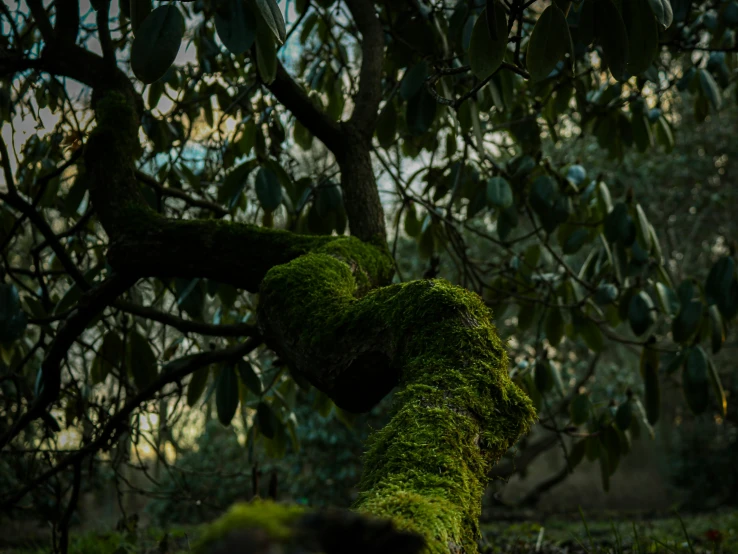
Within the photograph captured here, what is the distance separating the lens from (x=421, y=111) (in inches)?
82.0

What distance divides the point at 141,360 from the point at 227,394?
0.41 meters

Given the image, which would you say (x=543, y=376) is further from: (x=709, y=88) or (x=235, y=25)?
(x=235, y=25)

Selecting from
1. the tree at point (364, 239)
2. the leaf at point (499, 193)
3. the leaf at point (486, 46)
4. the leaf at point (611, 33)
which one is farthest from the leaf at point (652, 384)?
the leaf at point (486, 46)

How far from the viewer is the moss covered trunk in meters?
0.82

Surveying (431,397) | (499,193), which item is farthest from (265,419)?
(431,397)

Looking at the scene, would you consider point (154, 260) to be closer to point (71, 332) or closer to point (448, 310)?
point (71, 332)

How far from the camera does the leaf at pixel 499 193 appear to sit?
234 centimetres

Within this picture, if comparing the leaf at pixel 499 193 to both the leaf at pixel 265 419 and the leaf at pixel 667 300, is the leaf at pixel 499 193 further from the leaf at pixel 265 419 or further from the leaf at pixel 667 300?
the leaf at pixel 265 419

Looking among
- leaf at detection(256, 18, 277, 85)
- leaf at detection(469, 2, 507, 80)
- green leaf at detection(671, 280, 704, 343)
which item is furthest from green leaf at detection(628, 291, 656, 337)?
leaf at detection(256, 18, 277, 85)

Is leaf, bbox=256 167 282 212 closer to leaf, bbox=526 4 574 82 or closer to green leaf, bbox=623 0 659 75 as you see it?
leaf, bbox=526 4 574 82

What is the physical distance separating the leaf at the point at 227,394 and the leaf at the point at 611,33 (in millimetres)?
1647

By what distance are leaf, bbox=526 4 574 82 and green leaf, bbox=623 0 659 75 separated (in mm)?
109

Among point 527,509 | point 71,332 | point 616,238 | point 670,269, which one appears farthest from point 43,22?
point 670,269

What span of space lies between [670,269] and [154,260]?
9.27 meters
